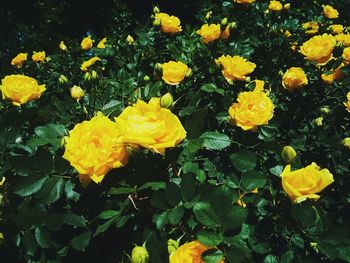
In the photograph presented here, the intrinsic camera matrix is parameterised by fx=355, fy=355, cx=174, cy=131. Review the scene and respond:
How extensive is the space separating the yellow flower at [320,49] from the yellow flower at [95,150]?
1430 millimetres

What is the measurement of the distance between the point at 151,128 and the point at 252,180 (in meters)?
0.34

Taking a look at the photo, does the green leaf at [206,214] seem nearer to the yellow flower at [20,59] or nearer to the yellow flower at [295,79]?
the yellow flower at [295,79]

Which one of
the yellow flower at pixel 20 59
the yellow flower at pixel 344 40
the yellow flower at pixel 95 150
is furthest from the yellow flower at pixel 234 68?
the yellow flower at pixel 20 59

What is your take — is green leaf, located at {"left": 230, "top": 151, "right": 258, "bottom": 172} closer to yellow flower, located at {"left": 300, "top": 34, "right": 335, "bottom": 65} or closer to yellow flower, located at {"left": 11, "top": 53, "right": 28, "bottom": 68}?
yellow flower, located at {"left": 300, "top": 34, "right": 335, "bottom": 65}

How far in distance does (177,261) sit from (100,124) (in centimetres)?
38

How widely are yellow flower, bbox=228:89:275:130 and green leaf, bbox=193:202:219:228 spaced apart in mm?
396

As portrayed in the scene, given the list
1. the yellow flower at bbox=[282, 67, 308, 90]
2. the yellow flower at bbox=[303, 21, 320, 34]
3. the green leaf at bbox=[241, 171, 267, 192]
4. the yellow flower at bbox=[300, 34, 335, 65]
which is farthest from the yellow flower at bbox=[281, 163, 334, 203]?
the yellow flower at bbox=[303, 21, 320, 34]

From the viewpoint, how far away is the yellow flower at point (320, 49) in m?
1.91

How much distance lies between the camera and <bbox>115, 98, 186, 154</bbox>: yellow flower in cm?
83

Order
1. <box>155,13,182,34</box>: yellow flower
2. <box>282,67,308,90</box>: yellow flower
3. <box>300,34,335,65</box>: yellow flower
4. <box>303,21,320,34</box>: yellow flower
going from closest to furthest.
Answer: <box>282,67,308,90</box>: yellow flower < <box>300,34,335,65</box>: yellow flower < <box>155,13,182,34</box>: yellow flower < <box>303,21,320,34</box>: yellow flower

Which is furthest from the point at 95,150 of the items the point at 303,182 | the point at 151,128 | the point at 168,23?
the point at 168,23

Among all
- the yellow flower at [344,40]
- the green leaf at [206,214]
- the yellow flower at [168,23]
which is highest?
the green leaf at [206,214]

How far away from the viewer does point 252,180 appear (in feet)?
3.26

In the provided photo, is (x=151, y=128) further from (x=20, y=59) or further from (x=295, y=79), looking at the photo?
(x=20, y=59)
